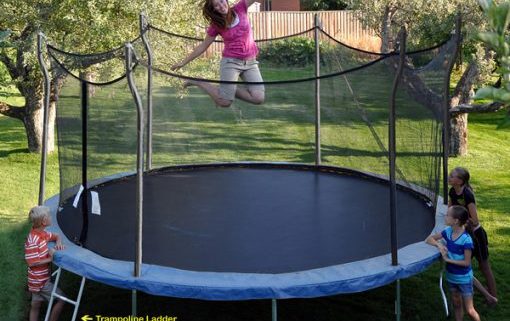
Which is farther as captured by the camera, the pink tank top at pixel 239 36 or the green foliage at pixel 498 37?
the pink tank top at pixel 239 36

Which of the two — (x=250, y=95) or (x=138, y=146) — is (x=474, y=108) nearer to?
(x=250, y=95)

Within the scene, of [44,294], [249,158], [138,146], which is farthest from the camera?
[249,158]

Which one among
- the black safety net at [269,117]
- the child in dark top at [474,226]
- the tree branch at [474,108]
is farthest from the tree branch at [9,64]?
the child in dark top at [474,226]

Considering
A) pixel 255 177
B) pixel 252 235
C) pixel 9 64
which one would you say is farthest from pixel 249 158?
pixel 9 64

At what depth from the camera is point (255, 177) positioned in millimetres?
5340

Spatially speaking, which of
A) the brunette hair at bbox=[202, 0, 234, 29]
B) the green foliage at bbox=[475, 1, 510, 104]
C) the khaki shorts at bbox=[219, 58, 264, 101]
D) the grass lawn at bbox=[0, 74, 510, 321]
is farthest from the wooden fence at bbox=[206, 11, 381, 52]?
the green foliage at bbox=[475, 1, 510, 104]

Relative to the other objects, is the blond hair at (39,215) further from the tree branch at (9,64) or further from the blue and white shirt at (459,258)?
the tree branch at (9,64)

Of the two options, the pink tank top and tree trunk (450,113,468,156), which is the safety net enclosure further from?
tree trunk (450,113,468,156)

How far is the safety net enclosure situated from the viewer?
9.62ft

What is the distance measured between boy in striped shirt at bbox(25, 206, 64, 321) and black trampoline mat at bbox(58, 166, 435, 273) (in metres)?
0.27

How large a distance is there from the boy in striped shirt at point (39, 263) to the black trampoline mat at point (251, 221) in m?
0.27

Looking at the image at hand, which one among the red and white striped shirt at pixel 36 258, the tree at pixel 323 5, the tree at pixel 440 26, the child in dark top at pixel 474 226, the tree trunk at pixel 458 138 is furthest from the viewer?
the tree at pixel 323 5

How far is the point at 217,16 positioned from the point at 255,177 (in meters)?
1.71

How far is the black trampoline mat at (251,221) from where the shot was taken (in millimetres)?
3252
